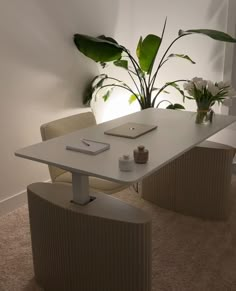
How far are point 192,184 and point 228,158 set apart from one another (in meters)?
0.33

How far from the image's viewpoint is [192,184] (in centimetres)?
266

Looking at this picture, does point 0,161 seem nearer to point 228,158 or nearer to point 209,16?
point 228,158

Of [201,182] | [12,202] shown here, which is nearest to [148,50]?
[201,182]

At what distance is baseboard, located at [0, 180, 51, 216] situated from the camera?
2723mm

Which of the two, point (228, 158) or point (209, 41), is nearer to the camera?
point (228, 158)

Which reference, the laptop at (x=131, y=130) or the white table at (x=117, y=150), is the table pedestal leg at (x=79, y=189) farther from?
the laptop at (x=131, y=130)

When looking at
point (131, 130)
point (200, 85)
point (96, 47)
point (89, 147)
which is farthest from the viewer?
point (96, 47)

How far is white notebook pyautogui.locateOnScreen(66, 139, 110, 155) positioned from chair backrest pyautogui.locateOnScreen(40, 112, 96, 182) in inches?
18.1

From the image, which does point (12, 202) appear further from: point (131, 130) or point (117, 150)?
point (117, 150)

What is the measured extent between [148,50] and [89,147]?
145cm

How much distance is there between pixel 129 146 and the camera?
1895mm

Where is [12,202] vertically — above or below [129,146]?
below

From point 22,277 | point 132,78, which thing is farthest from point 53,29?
point 22,277

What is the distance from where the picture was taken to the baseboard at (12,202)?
272 centimetres
